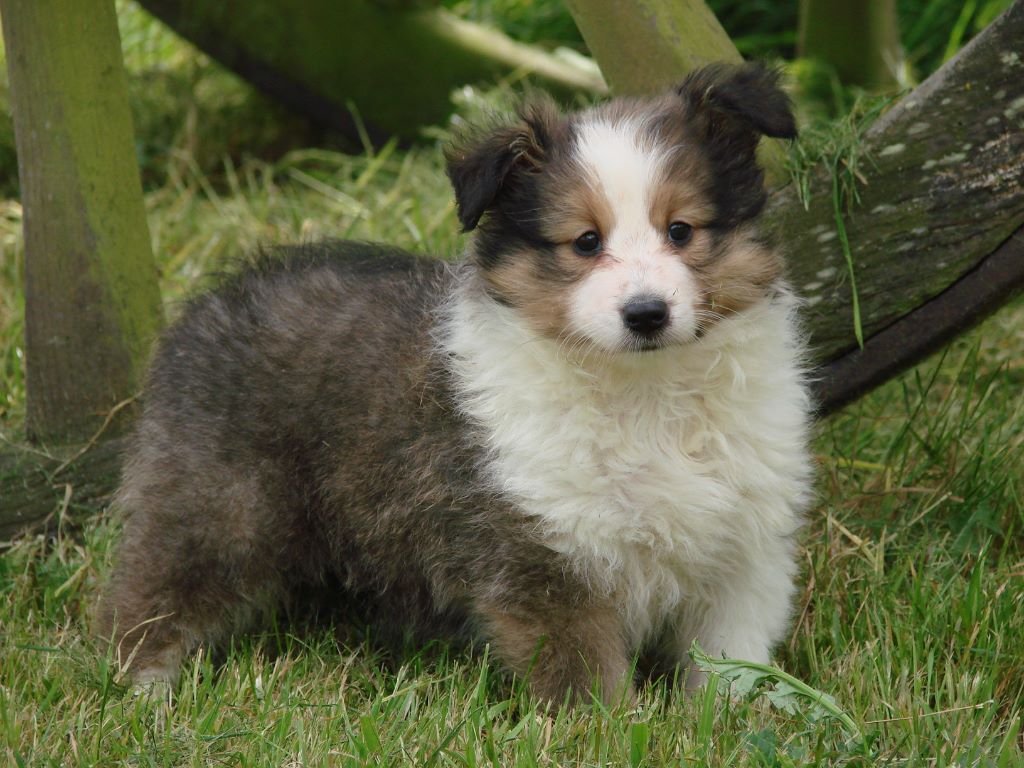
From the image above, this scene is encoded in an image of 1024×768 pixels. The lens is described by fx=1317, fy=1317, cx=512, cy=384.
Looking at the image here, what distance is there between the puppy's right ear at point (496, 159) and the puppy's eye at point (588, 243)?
10.1 inches

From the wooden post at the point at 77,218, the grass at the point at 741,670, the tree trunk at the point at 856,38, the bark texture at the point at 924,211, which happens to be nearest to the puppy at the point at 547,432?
the grass at the point at 741,670

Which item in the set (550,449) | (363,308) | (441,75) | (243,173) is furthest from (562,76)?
(550,449)

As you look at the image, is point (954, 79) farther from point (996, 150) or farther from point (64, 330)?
point (64, 330)

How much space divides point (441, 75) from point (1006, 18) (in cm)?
424

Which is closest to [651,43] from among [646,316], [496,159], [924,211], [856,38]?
[924,211]

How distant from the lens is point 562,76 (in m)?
7.68

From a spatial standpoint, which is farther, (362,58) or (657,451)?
(362,58)

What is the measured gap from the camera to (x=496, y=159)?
336cm

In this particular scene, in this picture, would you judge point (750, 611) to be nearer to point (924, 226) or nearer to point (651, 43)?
point (924, 226)

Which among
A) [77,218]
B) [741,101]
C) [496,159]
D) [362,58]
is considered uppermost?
[741,101]

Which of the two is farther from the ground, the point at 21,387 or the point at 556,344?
the point at 556,344

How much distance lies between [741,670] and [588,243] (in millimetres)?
1136

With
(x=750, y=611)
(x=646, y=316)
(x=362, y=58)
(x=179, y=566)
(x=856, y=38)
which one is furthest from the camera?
(x=362, y=58)

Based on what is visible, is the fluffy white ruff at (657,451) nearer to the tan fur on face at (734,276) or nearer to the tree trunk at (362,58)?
the tan fur on face at (734,276)
